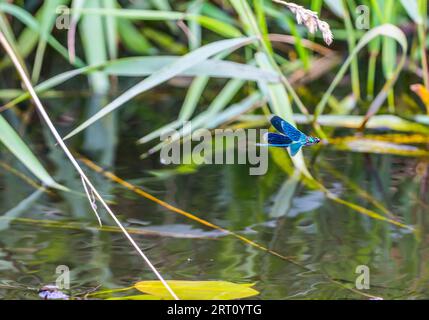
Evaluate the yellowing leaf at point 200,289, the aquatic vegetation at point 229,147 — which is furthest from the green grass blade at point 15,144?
the yellowing leaf at point 200,289

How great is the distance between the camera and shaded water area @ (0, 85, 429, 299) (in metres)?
0.91

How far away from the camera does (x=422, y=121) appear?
150 cm

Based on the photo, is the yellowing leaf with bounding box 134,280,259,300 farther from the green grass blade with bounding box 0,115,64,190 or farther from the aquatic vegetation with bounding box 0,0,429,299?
the green grass blade with bounding box 0,115,64,190

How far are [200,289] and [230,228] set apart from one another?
21 centimetres

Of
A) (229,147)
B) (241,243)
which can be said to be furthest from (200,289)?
(229,147)

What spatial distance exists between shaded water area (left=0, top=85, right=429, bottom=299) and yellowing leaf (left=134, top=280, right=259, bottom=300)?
2cm

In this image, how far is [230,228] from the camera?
1080 mm

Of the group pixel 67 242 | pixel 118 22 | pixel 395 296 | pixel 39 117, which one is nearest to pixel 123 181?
pixel 67 242

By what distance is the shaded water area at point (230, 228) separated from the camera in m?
0.91

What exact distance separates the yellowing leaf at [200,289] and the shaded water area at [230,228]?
16mm

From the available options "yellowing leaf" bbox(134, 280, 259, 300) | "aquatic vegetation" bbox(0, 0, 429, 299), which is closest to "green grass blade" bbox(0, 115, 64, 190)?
"aquatic vegetation" bbox(0, 0, 429, 299)

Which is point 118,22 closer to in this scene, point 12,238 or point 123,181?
point 123,181

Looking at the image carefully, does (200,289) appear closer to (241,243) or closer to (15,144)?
(241,243)

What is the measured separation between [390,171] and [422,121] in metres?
0.20
